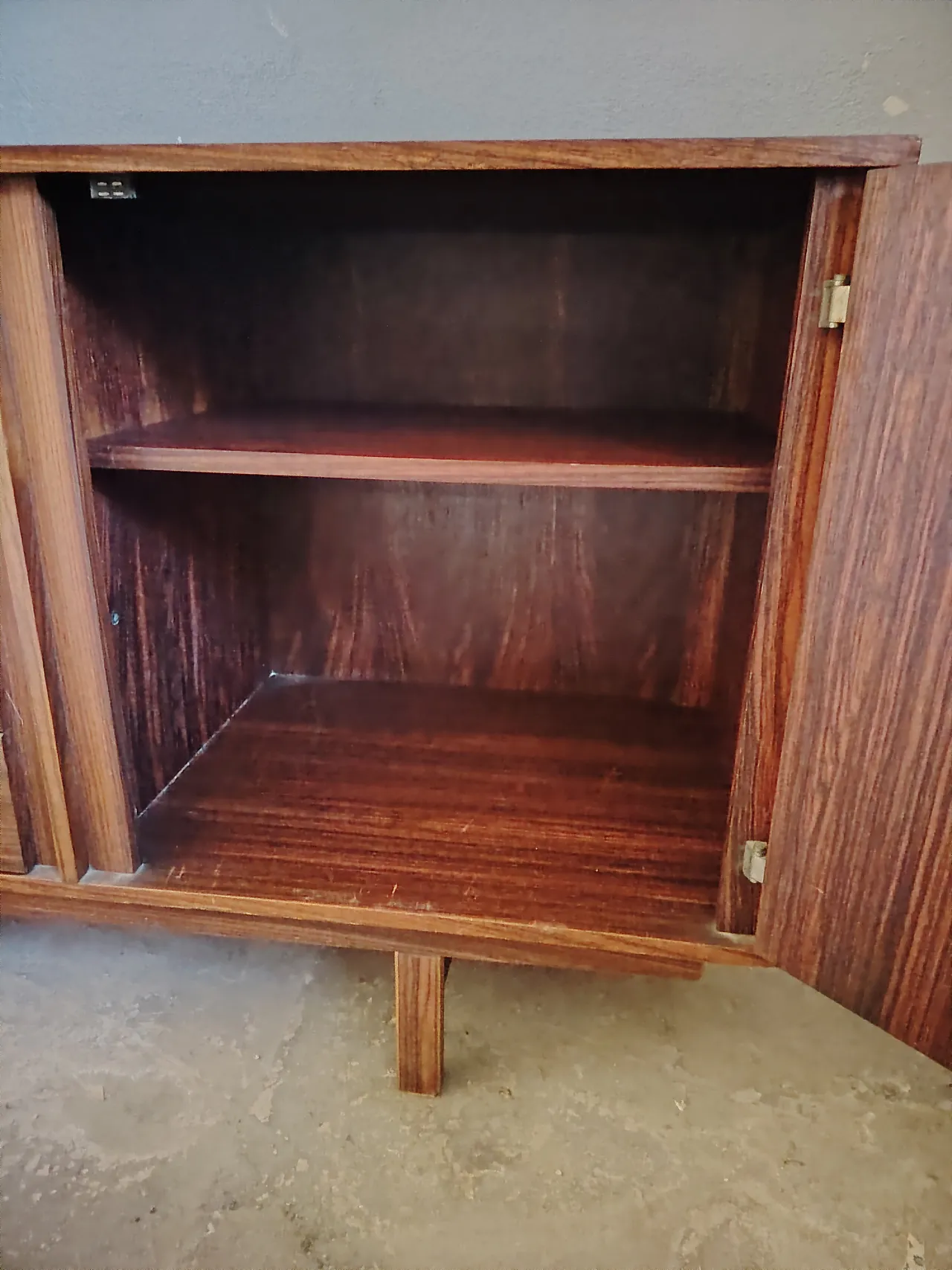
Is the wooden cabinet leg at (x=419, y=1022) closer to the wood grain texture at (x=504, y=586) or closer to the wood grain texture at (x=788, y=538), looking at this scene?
the wood grain texture at (x=788, y=538)

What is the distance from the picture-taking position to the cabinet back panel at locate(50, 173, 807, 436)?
86cm

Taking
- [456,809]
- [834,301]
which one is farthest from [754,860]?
[834,301]

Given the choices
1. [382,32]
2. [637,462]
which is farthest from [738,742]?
[382,32]

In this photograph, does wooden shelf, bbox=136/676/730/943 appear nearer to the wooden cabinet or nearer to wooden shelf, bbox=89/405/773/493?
the wooden cabinet

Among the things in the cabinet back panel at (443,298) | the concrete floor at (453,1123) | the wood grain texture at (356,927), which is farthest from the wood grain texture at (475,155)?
the concrete floor at (453,1123)

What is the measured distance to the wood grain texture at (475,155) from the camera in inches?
22.4

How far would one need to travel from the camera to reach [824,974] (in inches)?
28.6

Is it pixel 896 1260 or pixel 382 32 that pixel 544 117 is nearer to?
pixel 382 32

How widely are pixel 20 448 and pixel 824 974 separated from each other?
80cm

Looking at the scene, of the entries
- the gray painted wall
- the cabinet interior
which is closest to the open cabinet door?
the cabinet interior

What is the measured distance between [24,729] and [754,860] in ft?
2.17

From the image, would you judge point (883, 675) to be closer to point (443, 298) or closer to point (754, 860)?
point (754, 860)

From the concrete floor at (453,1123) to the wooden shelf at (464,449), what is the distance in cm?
65

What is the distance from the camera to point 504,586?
1171 mm
